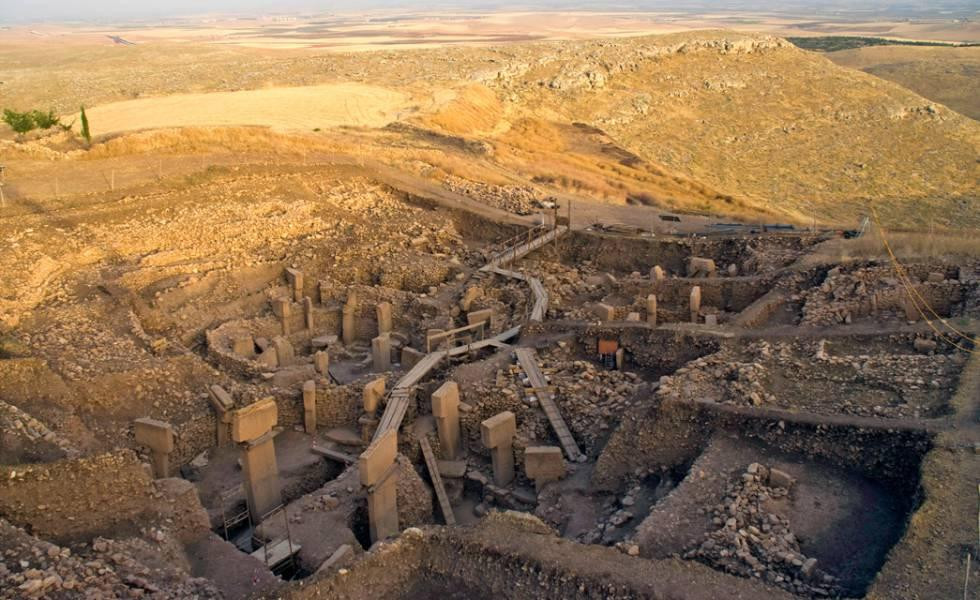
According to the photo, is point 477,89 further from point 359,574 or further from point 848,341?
point 359,574

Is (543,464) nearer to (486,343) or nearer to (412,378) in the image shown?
(412,378)

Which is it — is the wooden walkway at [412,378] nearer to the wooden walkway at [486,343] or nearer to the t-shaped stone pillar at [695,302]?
the wooden walkway at [486,343]

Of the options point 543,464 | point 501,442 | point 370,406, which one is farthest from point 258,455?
point 543,464

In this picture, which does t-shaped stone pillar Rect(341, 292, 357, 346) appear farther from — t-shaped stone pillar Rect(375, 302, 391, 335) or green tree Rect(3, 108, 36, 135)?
green tree Rect(3, 108, 36, 135)

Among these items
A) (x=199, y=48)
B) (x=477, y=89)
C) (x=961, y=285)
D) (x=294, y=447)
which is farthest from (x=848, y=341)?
(x=199, y=48)

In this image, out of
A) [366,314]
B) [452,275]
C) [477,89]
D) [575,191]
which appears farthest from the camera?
[477,89]

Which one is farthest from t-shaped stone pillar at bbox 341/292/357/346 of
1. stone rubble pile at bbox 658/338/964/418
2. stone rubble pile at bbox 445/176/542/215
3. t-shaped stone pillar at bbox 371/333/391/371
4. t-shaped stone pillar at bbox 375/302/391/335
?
stone rubble pile at bbox 658/338/964/418
